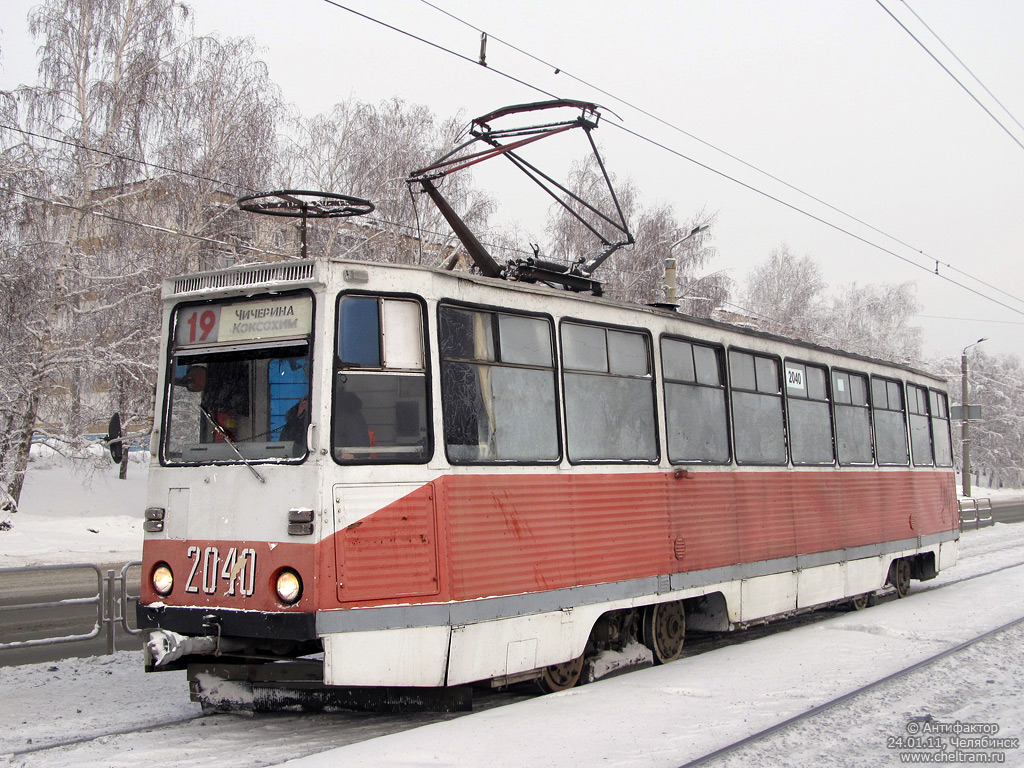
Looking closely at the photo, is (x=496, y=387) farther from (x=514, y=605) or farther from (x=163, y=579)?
(x=163, y=579)

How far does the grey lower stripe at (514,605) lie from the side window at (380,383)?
92 centimetres

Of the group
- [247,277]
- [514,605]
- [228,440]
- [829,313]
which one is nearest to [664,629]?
[514,605]

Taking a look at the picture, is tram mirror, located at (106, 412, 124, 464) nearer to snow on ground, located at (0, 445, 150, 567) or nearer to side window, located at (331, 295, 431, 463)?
side window, located at (331, 295, 431, 463)

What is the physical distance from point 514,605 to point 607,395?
1953 millimetres

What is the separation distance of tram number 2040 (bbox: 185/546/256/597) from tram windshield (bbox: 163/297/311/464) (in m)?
0.59

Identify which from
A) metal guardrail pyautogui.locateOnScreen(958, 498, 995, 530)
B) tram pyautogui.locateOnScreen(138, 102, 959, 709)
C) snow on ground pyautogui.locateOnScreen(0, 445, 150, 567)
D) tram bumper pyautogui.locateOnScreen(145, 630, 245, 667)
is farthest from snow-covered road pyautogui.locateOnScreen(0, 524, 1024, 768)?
metal guardrail pyautogui.locateOnScreen(958, 498, 995, 530)

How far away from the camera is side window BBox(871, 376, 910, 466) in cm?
1282

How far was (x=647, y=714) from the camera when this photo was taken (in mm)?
6473

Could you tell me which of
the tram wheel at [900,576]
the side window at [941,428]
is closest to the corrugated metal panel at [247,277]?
the tram wheel at [900,576]

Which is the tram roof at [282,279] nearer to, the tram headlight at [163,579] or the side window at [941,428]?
the tram headlight at [163,579]

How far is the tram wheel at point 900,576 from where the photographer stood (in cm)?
1341

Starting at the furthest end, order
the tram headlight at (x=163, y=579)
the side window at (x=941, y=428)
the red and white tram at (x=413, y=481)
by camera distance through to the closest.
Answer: the side window at (x=941, y=428), the tram headlight at (x=163, y=579), the red and white tram at (x=413, y=481)

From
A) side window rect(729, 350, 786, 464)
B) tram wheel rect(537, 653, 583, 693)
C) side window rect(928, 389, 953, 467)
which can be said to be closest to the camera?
tram wheel rect(537, 653, 583, 693)

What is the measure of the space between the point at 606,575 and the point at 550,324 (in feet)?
6.36
